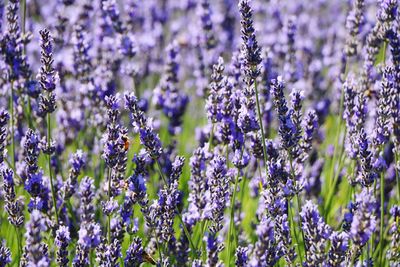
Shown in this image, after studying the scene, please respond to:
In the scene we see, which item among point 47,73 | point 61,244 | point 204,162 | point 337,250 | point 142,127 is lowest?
point 337,250

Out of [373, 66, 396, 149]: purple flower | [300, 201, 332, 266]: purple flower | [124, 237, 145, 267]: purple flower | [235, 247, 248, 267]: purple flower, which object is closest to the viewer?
[300, 201, 332, 266]: purple flower

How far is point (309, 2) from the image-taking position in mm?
10469

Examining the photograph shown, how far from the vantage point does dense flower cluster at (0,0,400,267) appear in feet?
9.61

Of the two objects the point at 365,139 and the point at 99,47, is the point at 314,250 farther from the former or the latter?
the point at 99,47

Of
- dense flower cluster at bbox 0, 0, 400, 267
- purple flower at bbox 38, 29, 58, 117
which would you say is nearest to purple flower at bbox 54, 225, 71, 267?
dense flower cluster at bbox 0, 0, 400, 267

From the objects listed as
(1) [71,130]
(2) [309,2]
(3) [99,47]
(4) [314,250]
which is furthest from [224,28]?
(4) [314,250]

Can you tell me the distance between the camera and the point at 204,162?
3.55 metres

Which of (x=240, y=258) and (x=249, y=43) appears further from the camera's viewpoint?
(x=249, y=43)

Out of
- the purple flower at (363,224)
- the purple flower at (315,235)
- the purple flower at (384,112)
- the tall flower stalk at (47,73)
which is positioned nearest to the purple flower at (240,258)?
the purple flower at (315,235)

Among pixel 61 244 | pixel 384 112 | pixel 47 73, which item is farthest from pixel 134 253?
pixel 384 112

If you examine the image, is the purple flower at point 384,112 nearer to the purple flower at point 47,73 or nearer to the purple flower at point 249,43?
the purple flower at point 249,43

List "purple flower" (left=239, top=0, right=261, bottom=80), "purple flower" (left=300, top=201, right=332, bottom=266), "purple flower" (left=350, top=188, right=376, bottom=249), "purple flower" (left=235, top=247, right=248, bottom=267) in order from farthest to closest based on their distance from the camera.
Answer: "purple flower" (left=239, top=0, right=261, bottom=80) < "purple flower" (left=235, top=247, right=248, bottom=267) < "purple flower" (left=300, top=201, right=332, bottom=266) < "purple flower" (left=350, top=188, right=376, bottom=249)

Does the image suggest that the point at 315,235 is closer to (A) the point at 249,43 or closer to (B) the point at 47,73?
(A) the point at 249,43

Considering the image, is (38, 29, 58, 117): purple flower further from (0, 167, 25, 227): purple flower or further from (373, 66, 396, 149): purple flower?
(373, 66, 396, 149): purple flower
